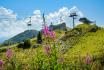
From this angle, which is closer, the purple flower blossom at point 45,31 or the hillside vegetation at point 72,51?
the purple flower blossom at point 45,31

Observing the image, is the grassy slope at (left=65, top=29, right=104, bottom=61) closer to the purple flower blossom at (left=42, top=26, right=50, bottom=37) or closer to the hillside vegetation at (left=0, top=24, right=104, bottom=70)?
the hillside vegetation at (left=0, top=24, right=104, bottom=70)

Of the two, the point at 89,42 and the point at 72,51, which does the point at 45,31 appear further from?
the point at 89,42

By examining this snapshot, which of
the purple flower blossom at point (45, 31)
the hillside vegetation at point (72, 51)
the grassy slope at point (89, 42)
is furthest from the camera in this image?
the grassy slope at point (89, 42)

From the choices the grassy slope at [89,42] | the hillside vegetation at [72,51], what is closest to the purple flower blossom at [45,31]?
the hillside vegetation at [72,51]

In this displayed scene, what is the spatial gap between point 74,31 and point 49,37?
12495 cm

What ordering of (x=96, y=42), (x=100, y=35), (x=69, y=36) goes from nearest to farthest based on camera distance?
1. (x=96, y=42)
2. (x=100, y=35)
3. (x=69, y=36)

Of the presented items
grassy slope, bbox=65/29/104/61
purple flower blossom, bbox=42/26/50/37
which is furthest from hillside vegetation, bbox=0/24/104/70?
purple flower blossom, bbox=42/26/50/37

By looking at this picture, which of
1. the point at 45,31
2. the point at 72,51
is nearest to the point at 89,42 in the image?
the point at 72,51

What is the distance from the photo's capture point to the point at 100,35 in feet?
415

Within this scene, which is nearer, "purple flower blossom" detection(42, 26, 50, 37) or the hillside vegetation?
"purple flower blossom" detection(42, 26, 50, 37)

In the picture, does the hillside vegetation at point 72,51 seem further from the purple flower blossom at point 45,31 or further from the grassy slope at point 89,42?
the purple flower blossom at point 45,31

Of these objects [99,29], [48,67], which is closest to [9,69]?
[48,67]

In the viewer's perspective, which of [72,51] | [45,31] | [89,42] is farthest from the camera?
[89,42]

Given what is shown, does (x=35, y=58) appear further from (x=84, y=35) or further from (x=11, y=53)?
(x=84, y=35)
